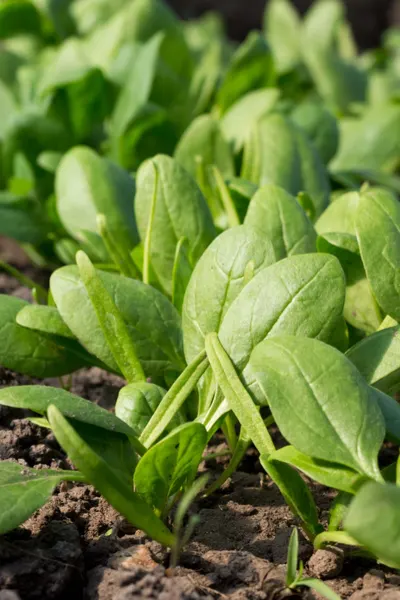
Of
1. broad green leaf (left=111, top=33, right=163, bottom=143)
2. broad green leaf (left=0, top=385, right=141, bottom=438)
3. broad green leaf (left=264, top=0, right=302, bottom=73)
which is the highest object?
broad green leaf (left=111, top=33, right=163, bottom=143)

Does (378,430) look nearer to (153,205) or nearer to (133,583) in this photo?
(133,583)

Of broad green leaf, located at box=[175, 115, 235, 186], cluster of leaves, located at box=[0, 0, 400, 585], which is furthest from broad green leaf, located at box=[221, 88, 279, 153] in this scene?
broad green leaf, located at box=[175, 115, 235, 186]

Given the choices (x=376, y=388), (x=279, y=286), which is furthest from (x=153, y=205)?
(x=376, y=388)

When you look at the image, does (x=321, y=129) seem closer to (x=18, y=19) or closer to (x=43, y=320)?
(x=43, y=320)

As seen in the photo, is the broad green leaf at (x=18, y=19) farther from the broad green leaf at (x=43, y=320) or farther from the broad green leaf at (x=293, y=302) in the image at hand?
the broad green leaf at (x=293, y=302)

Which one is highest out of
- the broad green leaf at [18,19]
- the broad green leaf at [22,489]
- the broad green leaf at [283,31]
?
the broad green leaf at [18,19]

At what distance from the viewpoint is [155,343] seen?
1.17 metres

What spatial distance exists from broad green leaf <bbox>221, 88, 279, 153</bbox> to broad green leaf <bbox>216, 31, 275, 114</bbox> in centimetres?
25

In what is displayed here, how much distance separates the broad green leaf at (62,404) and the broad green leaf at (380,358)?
0.29 m

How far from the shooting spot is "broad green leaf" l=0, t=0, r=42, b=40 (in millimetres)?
2488

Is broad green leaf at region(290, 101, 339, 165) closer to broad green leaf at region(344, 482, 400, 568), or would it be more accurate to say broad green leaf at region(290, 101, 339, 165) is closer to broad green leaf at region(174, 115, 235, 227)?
broad green leaf at region(174, 115, 235, 227)

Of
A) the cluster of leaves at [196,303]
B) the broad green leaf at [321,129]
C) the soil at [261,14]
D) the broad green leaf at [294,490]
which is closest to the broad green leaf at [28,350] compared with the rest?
the cluster of leaves at [196,303]

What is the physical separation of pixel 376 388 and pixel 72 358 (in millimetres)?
448

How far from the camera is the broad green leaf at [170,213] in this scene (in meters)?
1.30
